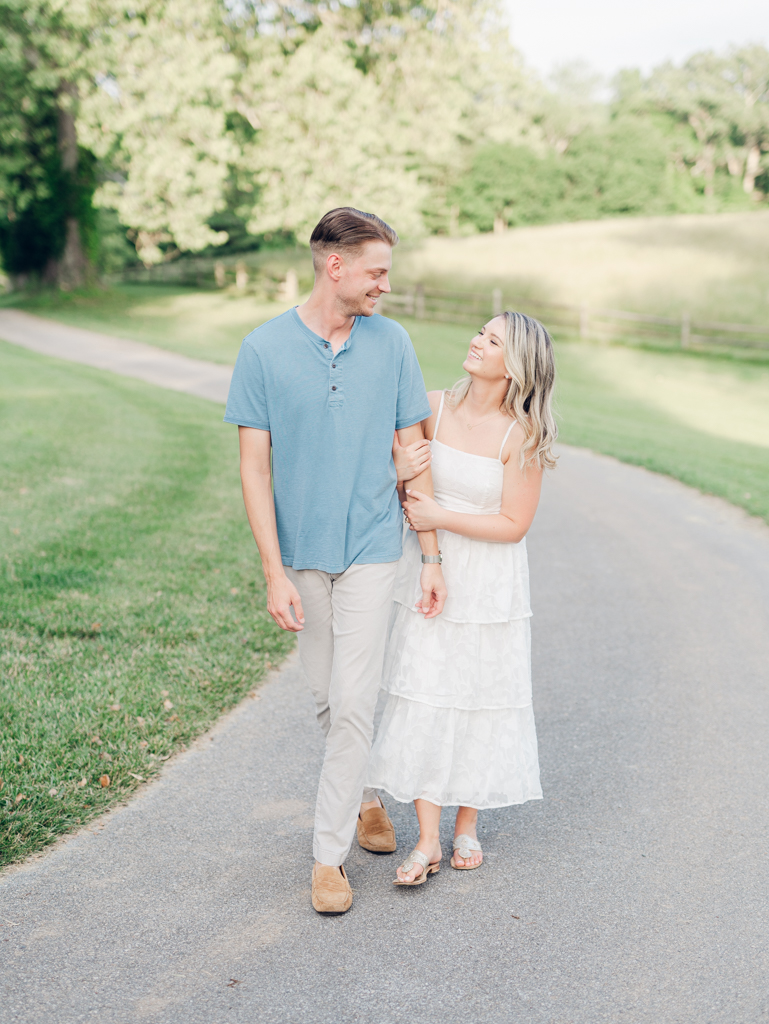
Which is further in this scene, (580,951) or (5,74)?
(5,74)

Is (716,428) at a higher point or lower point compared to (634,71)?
lower

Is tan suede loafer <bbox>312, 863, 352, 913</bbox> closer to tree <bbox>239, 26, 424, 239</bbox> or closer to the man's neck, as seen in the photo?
the man's neck

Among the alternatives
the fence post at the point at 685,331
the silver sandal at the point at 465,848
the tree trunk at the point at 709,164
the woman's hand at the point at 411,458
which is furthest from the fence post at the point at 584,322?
the tree trunk at the point at 709,164

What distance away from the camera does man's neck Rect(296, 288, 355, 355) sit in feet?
10.3

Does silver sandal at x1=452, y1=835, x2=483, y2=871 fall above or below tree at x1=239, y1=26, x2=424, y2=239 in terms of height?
below

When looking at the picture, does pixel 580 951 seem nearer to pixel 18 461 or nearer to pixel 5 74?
pixel 18 461

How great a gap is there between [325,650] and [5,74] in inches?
1093

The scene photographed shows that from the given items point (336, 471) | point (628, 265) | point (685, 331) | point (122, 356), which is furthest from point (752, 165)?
point (336, 471)

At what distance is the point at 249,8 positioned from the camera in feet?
87.9

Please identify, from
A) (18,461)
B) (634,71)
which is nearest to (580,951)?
(18,461)

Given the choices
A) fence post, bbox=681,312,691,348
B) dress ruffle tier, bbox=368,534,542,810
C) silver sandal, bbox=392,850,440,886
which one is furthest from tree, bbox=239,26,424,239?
silver sandal, bbox=392,850,440,886

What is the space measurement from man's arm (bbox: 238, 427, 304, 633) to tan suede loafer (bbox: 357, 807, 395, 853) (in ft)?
3.13

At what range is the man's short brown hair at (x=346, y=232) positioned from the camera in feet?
9.94

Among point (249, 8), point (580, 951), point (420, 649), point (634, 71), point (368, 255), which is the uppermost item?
point (634, 71)
